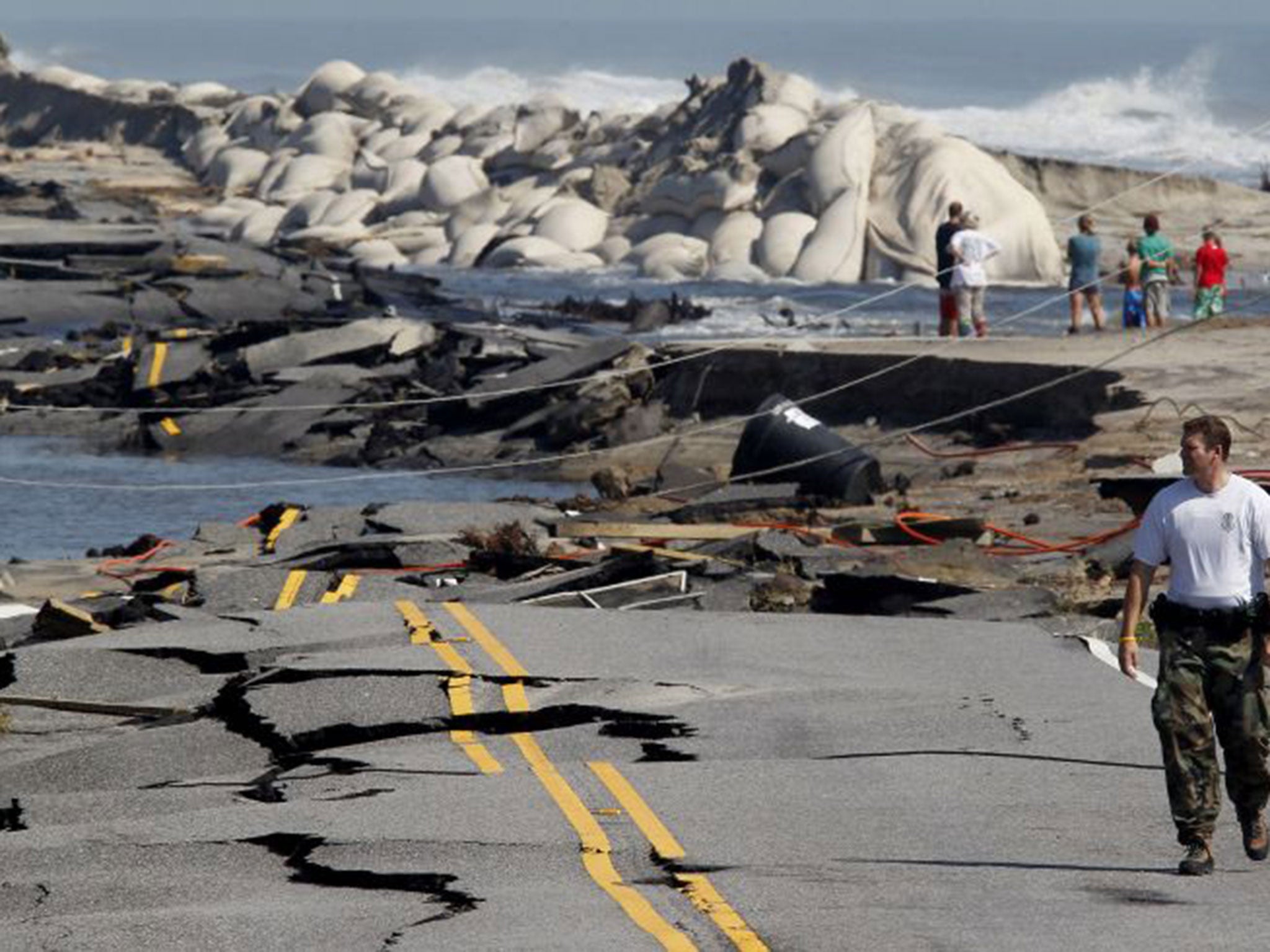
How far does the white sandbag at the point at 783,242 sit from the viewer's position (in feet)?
189

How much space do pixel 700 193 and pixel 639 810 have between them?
168 ft

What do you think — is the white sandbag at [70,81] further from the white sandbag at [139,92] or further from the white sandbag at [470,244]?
the white sandbag at [470,244]

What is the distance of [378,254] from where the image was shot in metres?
64.8

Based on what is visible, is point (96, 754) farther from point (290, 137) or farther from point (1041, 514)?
point (290, 137)

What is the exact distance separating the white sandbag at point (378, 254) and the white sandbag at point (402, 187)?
15.3 feet

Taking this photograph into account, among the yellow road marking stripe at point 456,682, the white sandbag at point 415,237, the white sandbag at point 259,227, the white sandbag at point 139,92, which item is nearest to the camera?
the yellow road marking stripe at point 456,682

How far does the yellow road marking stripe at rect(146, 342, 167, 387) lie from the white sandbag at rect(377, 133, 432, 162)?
124 ft

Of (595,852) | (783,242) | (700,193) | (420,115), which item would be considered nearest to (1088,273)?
Result: (595,852)

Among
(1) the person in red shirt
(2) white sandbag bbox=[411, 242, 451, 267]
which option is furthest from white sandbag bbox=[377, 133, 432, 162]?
(1) the person in red shirt

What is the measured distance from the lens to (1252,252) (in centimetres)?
6025

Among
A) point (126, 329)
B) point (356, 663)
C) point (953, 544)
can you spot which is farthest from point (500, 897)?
point (126, 329)

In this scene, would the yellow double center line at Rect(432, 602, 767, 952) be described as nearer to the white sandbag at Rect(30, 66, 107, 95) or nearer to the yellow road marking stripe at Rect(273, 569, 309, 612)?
the yellow road marking stripe at Rect(273, 569, 309, 612)

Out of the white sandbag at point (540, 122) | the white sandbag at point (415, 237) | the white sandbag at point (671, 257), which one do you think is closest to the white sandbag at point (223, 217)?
the white sandbag at point (415, 237)

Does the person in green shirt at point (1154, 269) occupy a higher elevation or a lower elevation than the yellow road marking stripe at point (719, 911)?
higher
